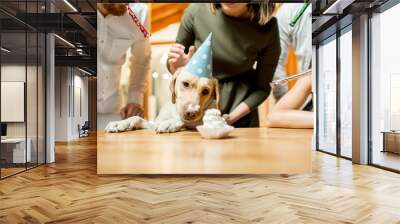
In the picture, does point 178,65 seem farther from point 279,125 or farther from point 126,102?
point 279,125

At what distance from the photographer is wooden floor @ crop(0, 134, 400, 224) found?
3.46 meters

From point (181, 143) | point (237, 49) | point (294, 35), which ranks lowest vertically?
point (181, 143)

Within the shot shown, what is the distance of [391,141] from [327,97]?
2.89 m

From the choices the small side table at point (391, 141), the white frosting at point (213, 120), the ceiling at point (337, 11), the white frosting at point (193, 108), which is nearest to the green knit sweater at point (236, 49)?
the white frosting at point (213, 120)

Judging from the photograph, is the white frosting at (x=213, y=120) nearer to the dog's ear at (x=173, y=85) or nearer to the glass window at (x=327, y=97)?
the dog's ear at (x=173, y=85)

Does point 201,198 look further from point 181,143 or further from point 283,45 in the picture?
point 283,45

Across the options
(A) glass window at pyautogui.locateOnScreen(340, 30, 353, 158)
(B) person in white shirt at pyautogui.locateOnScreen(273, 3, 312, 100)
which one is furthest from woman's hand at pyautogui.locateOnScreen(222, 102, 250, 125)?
(A) glass window at pyautogui.locateOnScreen(340, 30, 353, 158)

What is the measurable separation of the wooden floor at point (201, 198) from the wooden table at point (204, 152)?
0.16m

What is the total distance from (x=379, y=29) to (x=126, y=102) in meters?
4.48

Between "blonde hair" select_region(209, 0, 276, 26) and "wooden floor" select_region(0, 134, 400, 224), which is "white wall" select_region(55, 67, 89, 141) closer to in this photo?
"wooden floor" select_region(0, 134, 400, 224)

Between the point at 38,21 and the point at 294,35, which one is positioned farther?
the point at 38,21

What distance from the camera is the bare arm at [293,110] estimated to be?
5426mm

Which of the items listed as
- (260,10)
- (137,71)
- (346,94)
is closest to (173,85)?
(137,71)

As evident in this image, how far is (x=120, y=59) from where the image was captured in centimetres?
548
